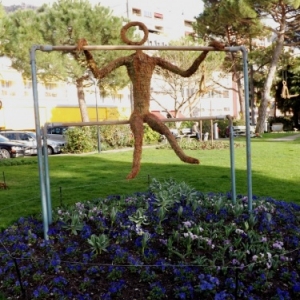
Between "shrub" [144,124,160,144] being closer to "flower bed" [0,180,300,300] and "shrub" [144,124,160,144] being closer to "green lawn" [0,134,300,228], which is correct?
"green lawn" [0,134,300,228]

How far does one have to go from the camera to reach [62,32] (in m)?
24.3

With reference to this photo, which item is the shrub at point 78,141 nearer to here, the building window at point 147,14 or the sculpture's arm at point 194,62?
the sculpture's arm at point 194,62

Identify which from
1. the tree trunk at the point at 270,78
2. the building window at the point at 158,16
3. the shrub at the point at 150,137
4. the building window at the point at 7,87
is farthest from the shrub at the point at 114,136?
the building window at the point at 158,16

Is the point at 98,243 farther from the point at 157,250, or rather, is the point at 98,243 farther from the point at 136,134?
the point at 136,134

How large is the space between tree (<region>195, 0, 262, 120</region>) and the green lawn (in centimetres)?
1278

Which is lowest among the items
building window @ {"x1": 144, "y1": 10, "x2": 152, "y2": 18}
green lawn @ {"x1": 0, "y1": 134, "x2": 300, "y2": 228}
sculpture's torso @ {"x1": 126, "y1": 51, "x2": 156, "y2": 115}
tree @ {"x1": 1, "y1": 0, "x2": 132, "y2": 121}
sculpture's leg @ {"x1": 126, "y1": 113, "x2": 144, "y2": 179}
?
green lawn @ {"x1": 0, "y1": 134, "x2": 300, "y2": 228}

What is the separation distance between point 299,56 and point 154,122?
113ft

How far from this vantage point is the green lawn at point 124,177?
308 inches

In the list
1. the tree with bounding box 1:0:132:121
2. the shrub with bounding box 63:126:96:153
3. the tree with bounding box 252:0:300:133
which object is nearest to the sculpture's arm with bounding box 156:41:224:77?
the shrub with bounding box 63:126:96:153

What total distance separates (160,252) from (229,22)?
25.2 meters

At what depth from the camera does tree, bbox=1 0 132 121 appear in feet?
80.2

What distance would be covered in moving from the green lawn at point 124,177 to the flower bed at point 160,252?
1.49m

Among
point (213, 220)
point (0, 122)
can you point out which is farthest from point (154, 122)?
point (0, 122)

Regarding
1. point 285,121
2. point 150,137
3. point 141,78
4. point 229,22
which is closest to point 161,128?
point 141,78
